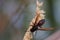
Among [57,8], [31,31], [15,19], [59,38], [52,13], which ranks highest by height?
[57,8]

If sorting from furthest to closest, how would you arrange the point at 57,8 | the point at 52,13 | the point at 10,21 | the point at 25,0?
the point at 57,8
the point at 52,13
the point at 25,0
the point at 10,21

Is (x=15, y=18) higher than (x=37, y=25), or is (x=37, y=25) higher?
(x=15, y=18)

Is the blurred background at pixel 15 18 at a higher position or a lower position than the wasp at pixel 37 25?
higher

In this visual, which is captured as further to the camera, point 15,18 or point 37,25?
point 15,18

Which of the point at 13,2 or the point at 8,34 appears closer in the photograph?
the point at 8,34

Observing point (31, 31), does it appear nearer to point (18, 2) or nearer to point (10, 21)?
point (10, 21)

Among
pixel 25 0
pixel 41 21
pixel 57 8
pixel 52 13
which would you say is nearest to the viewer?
pixel 41 21

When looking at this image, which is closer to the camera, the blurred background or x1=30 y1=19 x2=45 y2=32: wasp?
x1=30 y1=19 x2=45 y2=32: wasp

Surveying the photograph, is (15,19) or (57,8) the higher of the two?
(57,8)

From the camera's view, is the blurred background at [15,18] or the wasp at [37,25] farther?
the blurred background at [15,18]

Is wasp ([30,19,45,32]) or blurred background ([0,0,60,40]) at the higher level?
blurred background ([0,0,60,40])

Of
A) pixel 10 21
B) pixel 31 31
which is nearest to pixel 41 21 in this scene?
pixel 31 31
